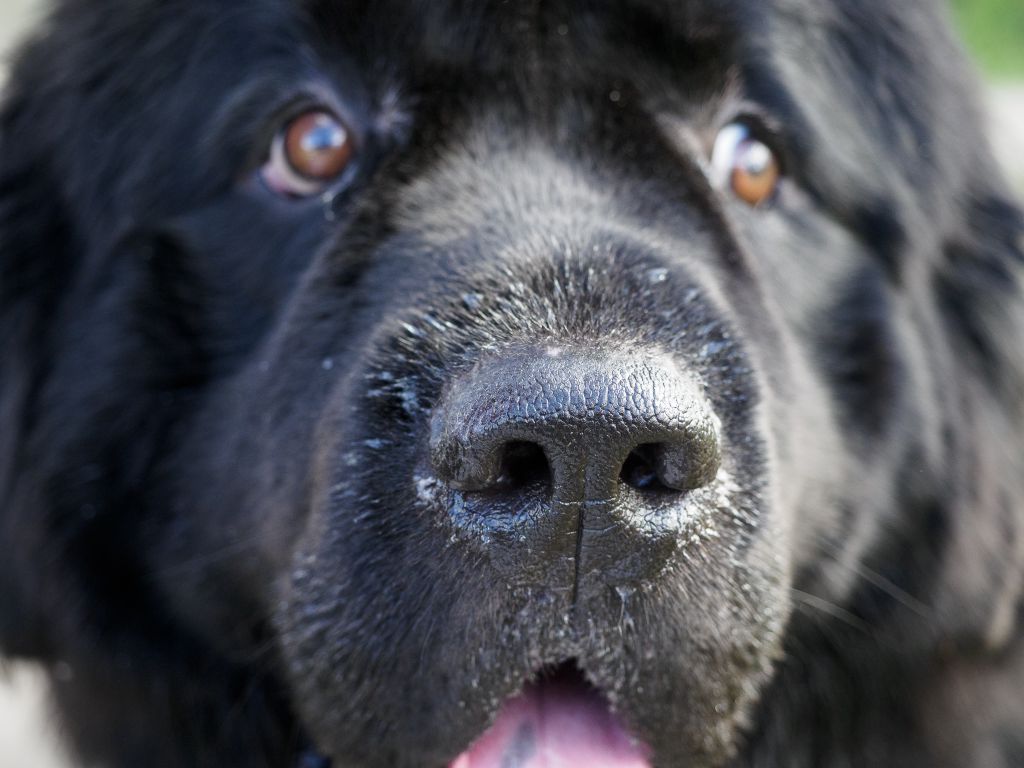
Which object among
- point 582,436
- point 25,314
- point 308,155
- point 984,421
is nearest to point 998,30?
point 984,421

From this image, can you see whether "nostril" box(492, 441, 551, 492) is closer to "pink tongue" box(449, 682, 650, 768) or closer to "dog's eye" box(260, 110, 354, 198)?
"pink tongue" box(449, 682, 650, 768)

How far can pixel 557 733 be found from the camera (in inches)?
79.3

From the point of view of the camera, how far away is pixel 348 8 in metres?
2.27

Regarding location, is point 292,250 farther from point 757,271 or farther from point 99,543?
point 757,271

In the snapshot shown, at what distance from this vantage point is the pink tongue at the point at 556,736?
77.4 inches

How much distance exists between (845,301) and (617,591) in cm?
107

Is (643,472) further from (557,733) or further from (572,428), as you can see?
(557,733)

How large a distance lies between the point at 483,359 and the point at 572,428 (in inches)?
8.1

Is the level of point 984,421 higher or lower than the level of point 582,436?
lower

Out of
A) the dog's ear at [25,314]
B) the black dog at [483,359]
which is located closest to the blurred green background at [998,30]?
the black dog at [483,359]

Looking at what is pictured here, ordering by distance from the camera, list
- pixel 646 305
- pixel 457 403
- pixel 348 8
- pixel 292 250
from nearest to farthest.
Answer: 1. pixel 457 403
2. pixel 646 305
3. pixel 348 8
4. pixel 292 250

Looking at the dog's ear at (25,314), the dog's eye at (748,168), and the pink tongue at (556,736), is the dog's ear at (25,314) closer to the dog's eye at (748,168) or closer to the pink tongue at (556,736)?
the pink tongue at (556,736)

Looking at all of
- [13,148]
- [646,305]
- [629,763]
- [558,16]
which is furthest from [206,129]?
[629,763]

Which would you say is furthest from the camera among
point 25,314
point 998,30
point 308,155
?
point 998,30
